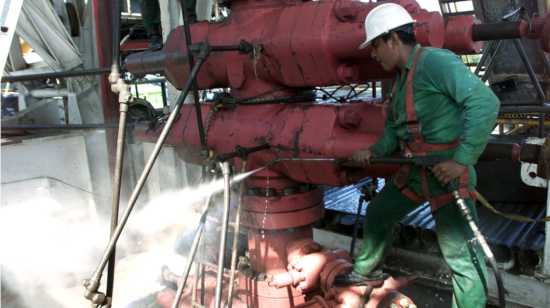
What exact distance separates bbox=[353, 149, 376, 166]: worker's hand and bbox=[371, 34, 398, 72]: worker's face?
45cm

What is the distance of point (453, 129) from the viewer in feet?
6.93

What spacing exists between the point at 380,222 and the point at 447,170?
0.65 meters

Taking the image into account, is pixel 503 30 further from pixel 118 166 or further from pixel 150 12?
pixel 150 12

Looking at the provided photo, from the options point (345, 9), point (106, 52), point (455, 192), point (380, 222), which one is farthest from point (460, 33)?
point (106, 52)

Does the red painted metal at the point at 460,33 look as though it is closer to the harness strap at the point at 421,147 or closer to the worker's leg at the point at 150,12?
the harness strap at the point at 421,147

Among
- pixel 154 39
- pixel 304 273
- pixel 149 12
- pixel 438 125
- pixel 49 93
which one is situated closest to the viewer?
pixel 438 125

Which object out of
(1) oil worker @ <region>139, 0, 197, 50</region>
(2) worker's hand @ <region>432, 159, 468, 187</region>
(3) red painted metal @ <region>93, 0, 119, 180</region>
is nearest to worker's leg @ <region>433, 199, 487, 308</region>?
(2) worker's hand @ <region>432, 159, 468, 187</region>

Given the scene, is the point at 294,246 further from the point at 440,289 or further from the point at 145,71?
the point at 145,71

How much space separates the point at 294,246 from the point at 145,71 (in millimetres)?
1760

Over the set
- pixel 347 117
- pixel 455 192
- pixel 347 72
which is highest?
pixel 347 72

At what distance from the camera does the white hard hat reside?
2.04 meters

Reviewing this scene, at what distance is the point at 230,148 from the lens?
2795 mm

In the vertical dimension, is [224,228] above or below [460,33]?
below

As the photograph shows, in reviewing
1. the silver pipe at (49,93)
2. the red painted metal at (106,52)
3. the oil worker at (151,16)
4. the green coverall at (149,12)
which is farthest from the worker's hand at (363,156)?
the silver pipe at (49,93)
